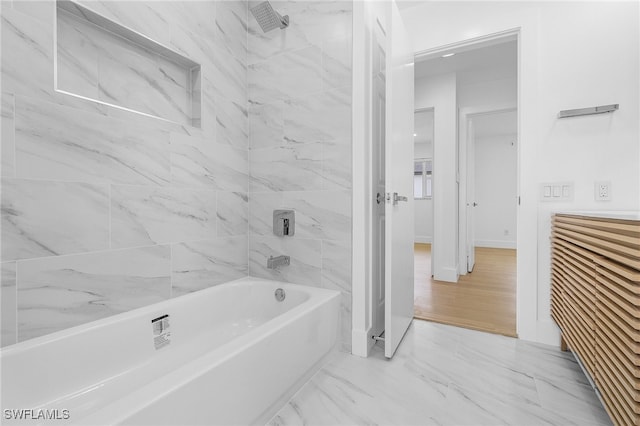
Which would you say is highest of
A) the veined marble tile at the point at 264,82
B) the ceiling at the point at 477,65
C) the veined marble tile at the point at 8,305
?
the ceiling at the point at 477,65

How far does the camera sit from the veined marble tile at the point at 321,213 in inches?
75.0

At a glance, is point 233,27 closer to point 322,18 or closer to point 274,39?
point 274,39

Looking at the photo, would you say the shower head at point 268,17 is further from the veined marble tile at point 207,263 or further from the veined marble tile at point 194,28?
the veined marble tile at point 207,263

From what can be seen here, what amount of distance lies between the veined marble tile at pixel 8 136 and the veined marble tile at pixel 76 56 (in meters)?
0.27

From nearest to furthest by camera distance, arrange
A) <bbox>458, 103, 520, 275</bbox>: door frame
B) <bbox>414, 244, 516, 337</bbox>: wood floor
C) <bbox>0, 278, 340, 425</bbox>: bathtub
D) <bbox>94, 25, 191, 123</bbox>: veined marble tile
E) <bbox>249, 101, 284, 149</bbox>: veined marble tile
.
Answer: <bbox>0, 278, 340, 425</bbox>: bathtub → <bbox>94, 25, 191, 123</bbox>: veined marble tile → <bbox>249, 101, 284, 149</bbox>: veined marble tile → <bbox>414, 244, 516, 337</bbox>: wood floor → <bbox>458, 103, 520, 275</bbox>: door frame

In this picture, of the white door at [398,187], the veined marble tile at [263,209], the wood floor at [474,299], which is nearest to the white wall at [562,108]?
the wood floor at [474,299]

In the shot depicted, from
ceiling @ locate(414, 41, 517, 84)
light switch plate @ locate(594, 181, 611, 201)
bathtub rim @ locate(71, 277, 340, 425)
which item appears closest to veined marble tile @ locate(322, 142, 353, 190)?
bathtub rim @ locate(71, 277, 340, 425)

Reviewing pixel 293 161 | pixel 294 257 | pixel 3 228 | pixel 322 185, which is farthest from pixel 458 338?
pixel 3 228

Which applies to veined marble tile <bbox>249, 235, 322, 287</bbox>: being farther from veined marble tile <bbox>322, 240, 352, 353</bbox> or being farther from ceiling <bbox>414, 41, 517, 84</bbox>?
ceiling <bbox>414, 41, 517, 84</bbox>

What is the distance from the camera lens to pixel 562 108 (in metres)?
1.94

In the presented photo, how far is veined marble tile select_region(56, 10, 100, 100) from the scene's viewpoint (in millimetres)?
1369

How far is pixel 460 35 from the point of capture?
2264 mm

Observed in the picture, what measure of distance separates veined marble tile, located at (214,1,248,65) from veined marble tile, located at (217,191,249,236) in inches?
38.7

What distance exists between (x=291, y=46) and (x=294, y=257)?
1.43 meters
